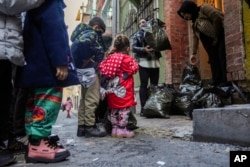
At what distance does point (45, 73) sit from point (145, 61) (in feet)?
13.1

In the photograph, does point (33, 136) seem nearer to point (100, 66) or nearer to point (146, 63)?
point (100, 66)

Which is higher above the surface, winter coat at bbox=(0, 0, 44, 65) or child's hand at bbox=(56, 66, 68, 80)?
winter coat at bbox=(0, 0, 44, 65)

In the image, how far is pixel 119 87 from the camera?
4562 millimetres

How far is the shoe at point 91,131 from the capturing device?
4.50 meters

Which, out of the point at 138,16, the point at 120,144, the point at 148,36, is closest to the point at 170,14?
the point at 148,36

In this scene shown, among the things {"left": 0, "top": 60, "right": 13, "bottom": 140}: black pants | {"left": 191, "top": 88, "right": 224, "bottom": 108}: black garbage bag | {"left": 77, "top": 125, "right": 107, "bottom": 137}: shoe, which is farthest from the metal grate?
{"left": 0, "top": 60, "right": 13, "bottom": 140}: black pants

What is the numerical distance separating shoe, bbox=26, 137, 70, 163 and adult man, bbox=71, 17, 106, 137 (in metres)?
1.49

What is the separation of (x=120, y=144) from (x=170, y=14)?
4933 mm

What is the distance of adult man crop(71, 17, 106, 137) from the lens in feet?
14.5

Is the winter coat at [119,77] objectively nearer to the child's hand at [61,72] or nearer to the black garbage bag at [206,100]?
the black garbage bag at [206,100]

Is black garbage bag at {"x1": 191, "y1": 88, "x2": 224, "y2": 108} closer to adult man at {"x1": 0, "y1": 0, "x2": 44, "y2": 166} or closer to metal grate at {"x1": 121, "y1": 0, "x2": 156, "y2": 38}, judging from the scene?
adult man at {"x1": 0, "y1": 0, "x2": 44, "y2": 166}

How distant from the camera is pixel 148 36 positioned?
6844 mm

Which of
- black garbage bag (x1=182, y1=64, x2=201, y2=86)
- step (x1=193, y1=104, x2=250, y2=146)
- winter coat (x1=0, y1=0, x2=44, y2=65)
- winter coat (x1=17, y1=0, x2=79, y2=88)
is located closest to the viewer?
winter coat (x1=0, y1=0, x2=44, y2=65)

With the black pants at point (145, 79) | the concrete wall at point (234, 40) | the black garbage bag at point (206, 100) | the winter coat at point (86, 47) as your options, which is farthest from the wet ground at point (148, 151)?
Answer: the black pants at point (145, 79)
